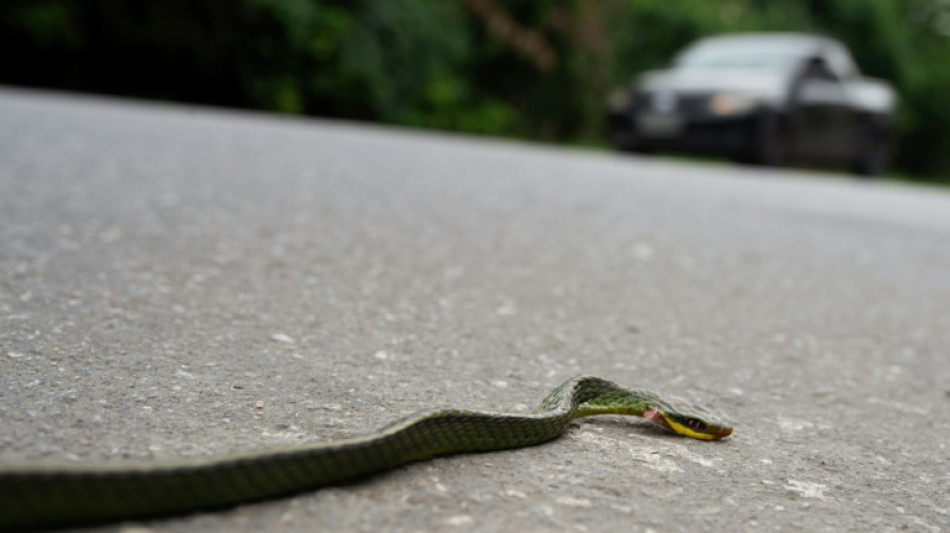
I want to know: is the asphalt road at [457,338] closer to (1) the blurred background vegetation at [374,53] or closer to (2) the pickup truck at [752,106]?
(2) the pickup truck at [752,106]

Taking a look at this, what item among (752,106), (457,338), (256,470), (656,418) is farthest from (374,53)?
(256,470)

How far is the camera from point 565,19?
731 inches

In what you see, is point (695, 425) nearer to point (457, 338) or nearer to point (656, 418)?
point (656, 418)

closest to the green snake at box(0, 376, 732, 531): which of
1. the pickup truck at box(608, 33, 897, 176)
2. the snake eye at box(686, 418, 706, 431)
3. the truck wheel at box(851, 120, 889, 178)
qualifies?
the snake eye at box(686, 418, 706, 431)

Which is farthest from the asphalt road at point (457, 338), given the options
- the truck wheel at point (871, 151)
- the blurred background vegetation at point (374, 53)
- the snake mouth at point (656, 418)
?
the truck wheel at point (871, 151)

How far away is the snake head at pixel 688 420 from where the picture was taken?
2.02 metres

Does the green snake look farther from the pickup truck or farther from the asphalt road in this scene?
the pickup truck

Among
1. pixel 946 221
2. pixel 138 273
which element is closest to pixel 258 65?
pixel 946 221

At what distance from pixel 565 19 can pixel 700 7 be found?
20.2 feet

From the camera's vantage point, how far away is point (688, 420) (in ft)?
6.69

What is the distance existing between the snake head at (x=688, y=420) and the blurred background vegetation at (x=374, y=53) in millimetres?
12691

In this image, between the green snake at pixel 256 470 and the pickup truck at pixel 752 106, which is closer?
the green snake at pixel 256 470

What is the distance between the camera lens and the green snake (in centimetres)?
130

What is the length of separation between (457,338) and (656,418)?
0.74 m
